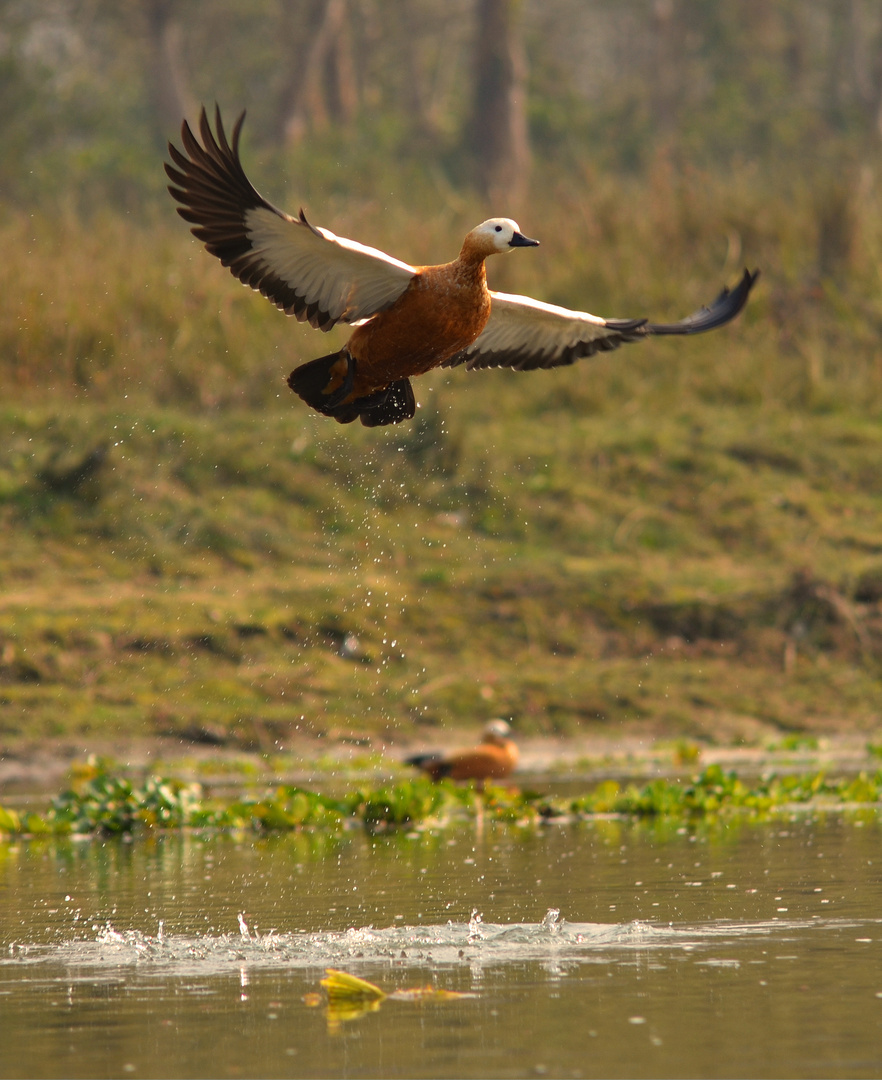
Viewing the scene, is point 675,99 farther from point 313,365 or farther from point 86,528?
point 313,365

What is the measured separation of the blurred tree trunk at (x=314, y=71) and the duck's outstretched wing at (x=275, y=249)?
66.6 ft

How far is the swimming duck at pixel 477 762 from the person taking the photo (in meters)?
10.1

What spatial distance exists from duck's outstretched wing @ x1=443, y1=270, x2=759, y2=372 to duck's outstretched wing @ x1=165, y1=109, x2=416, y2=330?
629 mm

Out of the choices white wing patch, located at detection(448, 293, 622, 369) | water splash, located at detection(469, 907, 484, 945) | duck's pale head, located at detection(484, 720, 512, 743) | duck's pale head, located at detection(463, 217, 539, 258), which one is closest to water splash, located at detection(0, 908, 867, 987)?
water splash, located at detection(469, 907, 484, 945)

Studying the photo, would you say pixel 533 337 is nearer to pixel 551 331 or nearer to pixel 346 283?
pixel 551 331

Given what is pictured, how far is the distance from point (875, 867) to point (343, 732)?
205 inches

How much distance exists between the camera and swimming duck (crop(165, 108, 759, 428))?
6.86 meters

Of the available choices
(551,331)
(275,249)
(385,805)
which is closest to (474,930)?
(275,249)

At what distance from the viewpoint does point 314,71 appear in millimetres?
27781

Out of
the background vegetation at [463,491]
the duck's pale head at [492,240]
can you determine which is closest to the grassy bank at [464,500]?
the background vegetation at [463,491]

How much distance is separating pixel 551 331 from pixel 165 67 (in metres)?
20.6

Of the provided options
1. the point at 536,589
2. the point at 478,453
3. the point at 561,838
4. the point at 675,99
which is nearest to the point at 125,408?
the point at 478,453

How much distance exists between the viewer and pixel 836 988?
4.91 metres

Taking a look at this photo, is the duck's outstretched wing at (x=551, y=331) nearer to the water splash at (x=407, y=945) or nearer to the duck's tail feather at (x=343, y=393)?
the duck's tail feather at (x=343, y=393)
